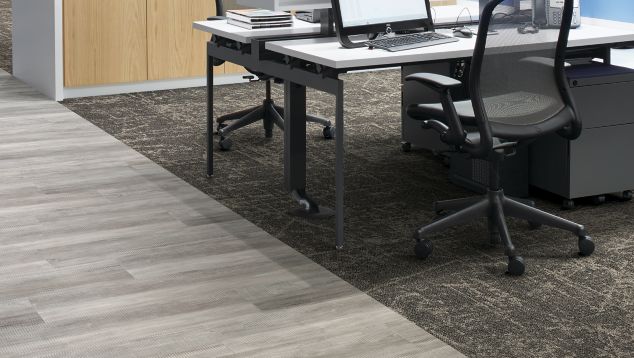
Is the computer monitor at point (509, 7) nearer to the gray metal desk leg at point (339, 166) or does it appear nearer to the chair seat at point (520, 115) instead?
the chair seat at point (520, 115)

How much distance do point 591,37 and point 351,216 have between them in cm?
130

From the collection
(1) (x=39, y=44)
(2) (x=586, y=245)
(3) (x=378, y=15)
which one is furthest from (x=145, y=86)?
(2) (x=586, y=245)

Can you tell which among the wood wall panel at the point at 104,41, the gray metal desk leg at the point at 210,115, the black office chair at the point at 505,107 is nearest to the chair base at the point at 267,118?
the gray metal desk leg at the point at 210,115

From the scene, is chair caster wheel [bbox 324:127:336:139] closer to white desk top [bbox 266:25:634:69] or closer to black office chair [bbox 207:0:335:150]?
black office chair [bbox 207:0:335:150]

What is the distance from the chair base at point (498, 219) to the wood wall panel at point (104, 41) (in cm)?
360

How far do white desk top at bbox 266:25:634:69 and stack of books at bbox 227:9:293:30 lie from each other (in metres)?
0.28

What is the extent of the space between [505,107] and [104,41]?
3.82 metres

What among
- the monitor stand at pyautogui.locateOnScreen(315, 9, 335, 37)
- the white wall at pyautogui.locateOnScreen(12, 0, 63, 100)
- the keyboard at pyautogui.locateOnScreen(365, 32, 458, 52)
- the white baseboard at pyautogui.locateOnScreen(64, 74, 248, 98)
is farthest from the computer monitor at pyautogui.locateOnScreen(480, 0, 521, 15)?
the white baseboard at pyautogui.locateOnScreen(64, 74, 248, 98)

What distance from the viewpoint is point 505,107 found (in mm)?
4027

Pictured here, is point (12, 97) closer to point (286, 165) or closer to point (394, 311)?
point (286, 165)

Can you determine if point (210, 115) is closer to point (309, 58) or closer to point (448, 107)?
point (309, 58)

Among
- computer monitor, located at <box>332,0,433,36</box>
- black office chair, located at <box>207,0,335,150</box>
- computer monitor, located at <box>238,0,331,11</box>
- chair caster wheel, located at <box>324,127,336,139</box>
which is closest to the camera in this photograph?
computer monitor, located at <box>332,0,433,36</box>

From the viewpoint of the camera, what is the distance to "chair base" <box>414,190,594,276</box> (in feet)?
13.6

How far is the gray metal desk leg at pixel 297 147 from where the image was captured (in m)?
4.71
